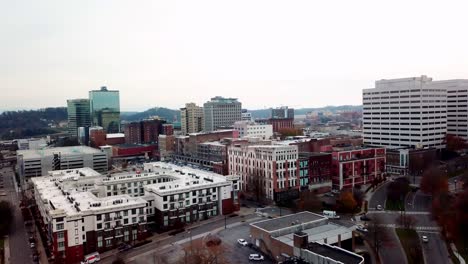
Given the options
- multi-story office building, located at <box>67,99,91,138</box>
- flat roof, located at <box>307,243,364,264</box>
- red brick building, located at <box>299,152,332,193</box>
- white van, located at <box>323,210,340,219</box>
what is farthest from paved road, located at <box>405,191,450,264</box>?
A: multi-story office building, located at <box>67,99,91,138</box>

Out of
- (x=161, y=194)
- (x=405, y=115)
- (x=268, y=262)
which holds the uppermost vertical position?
(x=405, y=115)

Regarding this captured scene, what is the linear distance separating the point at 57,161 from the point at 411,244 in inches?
2268

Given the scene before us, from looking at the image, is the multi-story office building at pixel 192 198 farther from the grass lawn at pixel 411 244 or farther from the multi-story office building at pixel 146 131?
the multi-story office building at pixel 146 131

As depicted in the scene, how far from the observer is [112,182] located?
42688 mm

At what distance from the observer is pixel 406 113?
65500mm

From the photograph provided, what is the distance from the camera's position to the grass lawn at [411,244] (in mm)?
27438

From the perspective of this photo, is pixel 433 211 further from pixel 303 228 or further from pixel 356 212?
pixel 303 228

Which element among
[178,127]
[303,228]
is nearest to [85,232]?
[303,228]

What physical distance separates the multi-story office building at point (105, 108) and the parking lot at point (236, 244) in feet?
392

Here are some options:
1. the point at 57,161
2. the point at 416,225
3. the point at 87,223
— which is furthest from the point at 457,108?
the point at 57,161

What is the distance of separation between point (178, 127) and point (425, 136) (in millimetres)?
83653

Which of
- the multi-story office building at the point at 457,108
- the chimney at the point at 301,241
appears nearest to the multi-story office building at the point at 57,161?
the chimney at the point at 301,241

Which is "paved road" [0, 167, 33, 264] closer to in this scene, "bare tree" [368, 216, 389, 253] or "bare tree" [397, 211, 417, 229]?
"bare tree" [368, 216, 389, 253]

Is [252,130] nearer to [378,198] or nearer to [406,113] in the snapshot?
[406,113]
